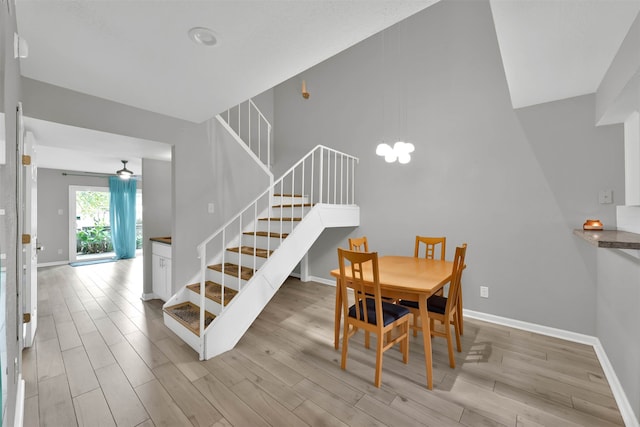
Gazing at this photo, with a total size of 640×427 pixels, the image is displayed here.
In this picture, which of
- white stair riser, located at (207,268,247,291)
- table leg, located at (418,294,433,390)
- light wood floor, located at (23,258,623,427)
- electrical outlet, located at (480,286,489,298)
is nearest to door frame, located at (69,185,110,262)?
light wood floor, located at (23,258,623,427)

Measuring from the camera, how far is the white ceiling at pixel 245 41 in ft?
4.74

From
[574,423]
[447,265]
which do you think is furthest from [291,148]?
[574,423]

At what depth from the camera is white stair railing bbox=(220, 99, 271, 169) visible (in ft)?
13.7

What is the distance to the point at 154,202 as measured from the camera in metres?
4.14

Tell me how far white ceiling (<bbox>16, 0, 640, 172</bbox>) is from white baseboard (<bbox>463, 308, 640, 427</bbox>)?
7.07 feet

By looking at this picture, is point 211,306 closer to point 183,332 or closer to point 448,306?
point 183,332

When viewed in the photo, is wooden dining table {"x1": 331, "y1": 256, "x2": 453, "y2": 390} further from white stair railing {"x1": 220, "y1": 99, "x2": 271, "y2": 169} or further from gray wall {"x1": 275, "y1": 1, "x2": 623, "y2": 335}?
white stair railing {"x1": 220, "y1": 99, "x2": 271, "y2": 169}

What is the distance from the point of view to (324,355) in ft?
7.57

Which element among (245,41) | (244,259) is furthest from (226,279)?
(245,41)

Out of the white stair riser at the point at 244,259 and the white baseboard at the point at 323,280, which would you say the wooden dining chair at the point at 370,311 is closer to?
the white stair riser at the point at 244,259

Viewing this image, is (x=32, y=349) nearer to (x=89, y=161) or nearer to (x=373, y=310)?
(x=373, y=310)

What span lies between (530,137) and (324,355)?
9.45 ft

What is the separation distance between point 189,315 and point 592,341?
3.79 m

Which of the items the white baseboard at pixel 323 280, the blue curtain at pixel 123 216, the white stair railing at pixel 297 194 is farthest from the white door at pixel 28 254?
the blue curtain at pixel 123 216
